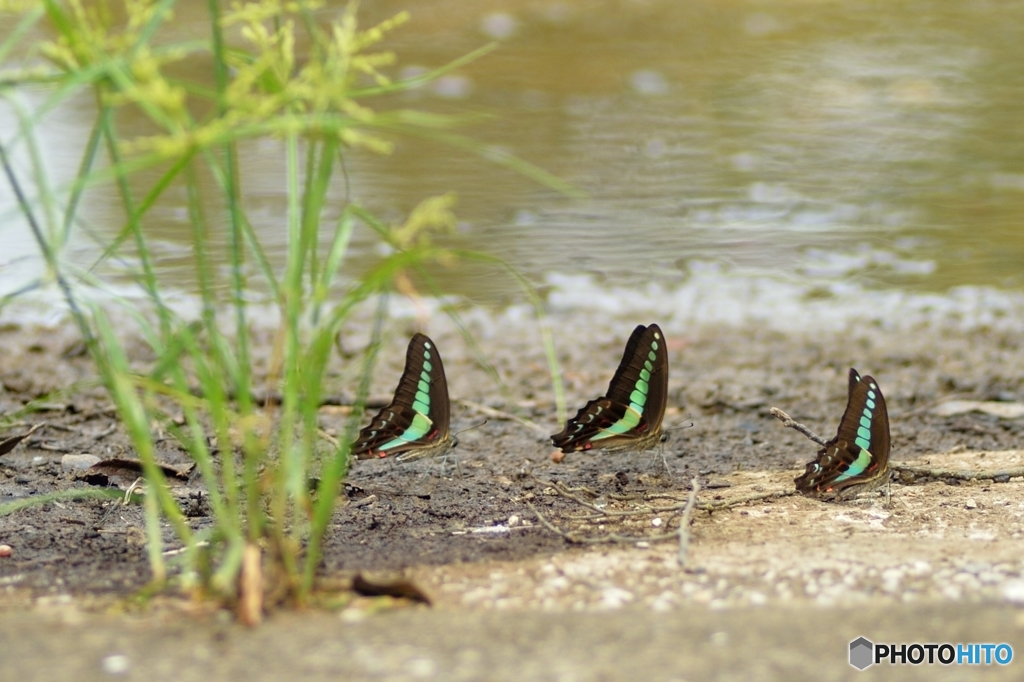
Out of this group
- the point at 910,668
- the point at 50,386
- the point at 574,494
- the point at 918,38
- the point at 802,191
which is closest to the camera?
the point at 910,668

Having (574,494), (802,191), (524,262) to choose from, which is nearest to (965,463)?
(574,494)

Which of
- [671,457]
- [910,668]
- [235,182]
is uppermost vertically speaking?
[235,182]

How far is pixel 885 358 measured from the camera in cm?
459

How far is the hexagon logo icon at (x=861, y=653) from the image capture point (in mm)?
1660

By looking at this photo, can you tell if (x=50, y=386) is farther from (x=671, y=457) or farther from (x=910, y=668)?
(x=910, y=668)

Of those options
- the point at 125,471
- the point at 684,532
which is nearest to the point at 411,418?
the point at 125,471

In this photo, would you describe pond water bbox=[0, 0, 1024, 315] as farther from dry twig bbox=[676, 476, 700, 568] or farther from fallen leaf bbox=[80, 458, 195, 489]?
dry twig bbox=[676, 476, 700, 568]

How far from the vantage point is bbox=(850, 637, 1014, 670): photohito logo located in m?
1.66

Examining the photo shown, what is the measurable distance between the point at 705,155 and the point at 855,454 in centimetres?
491

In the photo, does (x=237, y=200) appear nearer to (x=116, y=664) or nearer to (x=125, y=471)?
(x=116, y=664)

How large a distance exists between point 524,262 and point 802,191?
2002 mm

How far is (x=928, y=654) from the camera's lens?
1692mm

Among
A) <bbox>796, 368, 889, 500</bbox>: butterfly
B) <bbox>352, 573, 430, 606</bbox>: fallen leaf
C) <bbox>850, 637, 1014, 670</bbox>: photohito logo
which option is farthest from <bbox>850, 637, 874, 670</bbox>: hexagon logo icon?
<bbox>796, 368, 889, 500</bbox>: butterfly

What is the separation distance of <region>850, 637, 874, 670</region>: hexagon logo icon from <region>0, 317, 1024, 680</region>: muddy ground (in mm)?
21
